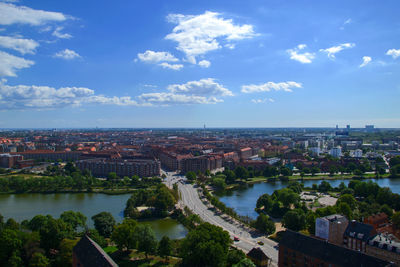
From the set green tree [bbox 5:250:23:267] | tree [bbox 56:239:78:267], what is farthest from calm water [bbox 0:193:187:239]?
green tree [bbox 5:250:23:267]

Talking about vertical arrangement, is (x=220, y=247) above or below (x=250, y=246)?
above

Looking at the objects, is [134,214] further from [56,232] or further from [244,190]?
[244,190]

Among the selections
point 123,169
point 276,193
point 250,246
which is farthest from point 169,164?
point 250,246

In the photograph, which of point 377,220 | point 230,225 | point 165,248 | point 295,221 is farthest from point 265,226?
point 377,220

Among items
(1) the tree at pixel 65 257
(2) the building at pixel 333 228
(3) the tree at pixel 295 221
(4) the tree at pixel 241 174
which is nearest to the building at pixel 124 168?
(4) the tree at pixel 241 174

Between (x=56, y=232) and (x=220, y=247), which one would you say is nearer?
(x=220, y=247)

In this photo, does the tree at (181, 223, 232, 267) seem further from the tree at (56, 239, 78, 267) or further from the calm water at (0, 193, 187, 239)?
the calm water at (0, 193, 187, 239)

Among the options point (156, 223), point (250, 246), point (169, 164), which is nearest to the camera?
point (250, 246)
